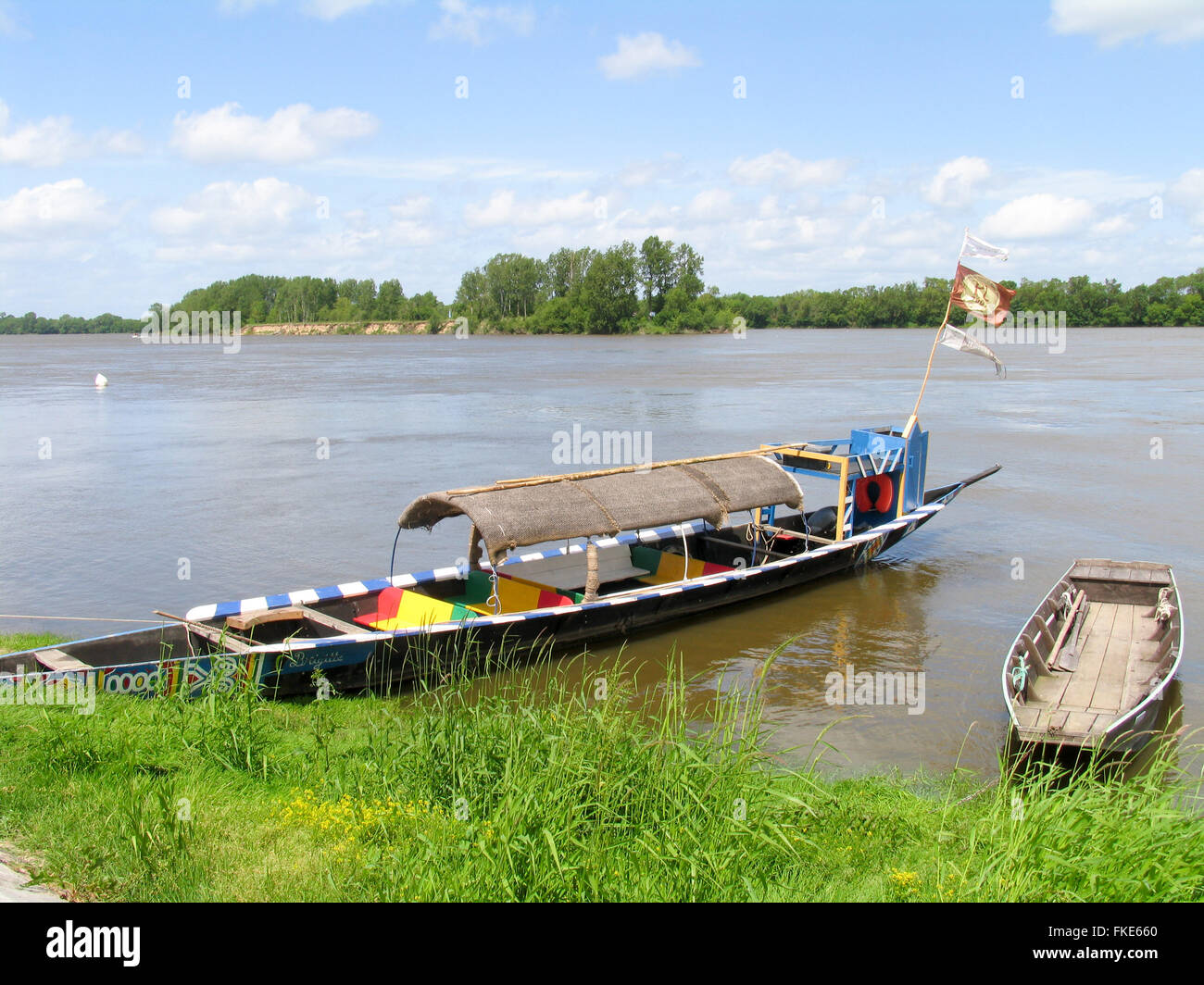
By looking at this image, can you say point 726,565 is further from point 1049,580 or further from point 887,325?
point 887,325

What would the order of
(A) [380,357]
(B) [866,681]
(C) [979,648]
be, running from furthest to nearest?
(A) [380,357], (C) [979,648], (B) [866,681]

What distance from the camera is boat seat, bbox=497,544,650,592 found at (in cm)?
1296

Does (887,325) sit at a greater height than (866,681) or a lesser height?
greater

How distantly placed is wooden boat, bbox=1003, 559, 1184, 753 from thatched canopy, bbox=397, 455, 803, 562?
3921mm

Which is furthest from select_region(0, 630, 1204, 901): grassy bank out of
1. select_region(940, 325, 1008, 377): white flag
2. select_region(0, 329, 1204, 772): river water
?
select_region(940, 325, 1008, 377): white flag

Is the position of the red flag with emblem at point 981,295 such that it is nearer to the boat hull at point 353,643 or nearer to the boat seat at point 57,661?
the boat hull at point 353,643

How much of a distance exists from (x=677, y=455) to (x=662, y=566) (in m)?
12.6

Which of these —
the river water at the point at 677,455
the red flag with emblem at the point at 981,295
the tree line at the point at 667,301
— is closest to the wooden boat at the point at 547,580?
the river water at the point at 677,455

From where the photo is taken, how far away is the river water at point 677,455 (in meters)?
12.0

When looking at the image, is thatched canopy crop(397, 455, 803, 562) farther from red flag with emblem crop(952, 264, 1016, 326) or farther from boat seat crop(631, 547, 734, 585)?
red flag with emblem crop(952, 264, 1016, 326)

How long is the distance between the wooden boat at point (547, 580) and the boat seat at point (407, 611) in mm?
17
